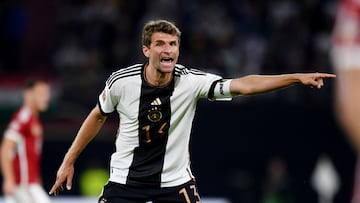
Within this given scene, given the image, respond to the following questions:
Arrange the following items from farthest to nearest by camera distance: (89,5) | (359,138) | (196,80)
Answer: (89,5) < (196,80) < (359,138)

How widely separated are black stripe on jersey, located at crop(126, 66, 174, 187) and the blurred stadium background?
707 centimetres

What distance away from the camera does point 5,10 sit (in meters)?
14.7

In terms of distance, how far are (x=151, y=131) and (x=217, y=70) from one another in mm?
7906

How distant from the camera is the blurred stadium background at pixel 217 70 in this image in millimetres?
12664

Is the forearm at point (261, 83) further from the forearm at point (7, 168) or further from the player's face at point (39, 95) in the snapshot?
the player's face at point (39, 95)

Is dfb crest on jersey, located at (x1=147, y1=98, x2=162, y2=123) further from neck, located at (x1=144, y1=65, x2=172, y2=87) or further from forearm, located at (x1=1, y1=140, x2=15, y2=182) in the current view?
forearm, located at (x1=1, y1=140, x2=15, y2=182)

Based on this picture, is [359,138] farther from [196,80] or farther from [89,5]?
[89,5]

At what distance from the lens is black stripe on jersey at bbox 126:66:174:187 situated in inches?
217

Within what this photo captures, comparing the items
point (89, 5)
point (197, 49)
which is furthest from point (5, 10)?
point (197, 49)

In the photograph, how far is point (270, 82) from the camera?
16.8ft

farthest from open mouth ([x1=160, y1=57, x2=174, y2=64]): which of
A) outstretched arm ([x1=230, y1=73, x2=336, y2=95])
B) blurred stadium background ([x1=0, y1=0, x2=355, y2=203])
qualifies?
blurred stadium background ([x1=0, y1=0, x2=355, y2=203])

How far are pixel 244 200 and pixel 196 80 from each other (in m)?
7.36

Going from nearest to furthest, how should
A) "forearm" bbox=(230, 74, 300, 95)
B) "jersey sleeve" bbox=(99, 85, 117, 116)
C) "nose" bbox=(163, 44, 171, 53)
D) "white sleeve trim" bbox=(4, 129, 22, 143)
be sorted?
"forearm" bbox=(230, 74, 300, 95) → "nose" bbox=(163, 44, 171, 53) → "jersey sleeve" bbox=(99, 85, 117, 116) → "white sleeve trim" bbox=(4, 129, 22, 143)

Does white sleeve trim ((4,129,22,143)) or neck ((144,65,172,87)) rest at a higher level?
neck ((144,65,172,87))
